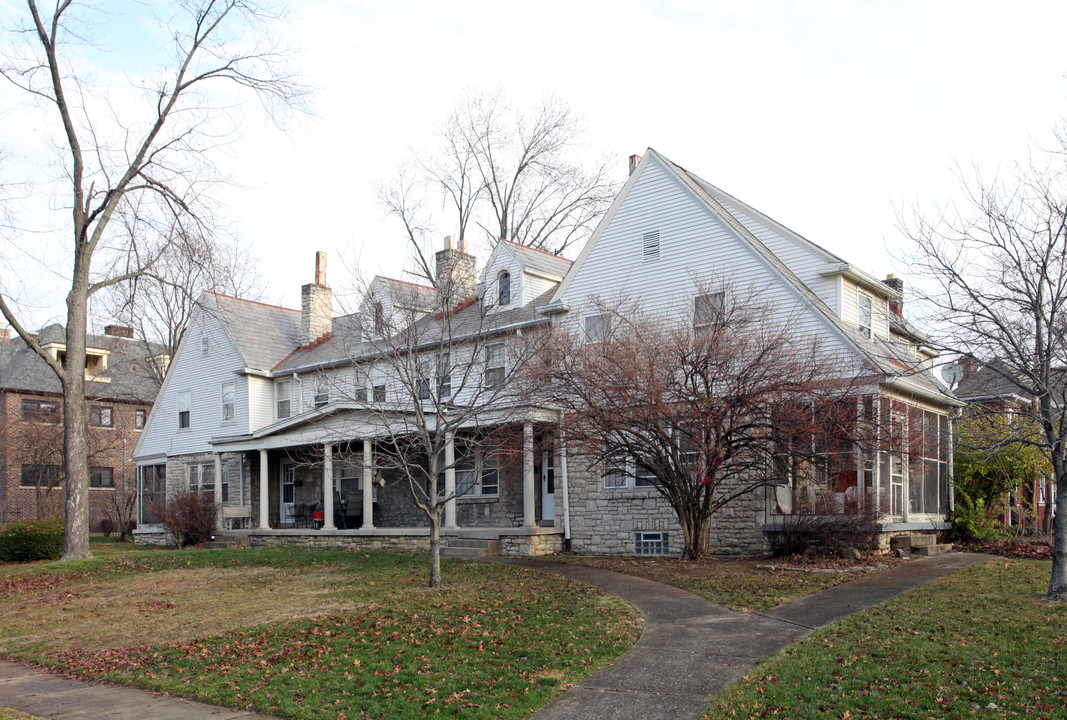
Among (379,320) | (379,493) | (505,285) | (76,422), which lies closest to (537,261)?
(505,285)

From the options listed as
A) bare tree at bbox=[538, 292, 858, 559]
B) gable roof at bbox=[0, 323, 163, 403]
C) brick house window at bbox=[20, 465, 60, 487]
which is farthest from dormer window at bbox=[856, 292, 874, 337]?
brick house window at bbox=[20, 465, 60, 487]

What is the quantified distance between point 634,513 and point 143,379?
33.4 metres

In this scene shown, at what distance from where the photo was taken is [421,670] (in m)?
8.55

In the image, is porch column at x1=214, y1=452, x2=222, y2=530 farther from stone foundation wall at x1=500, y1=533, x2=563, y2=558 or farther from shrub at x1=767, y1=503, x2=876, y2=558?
shrub at x1=767, y1=503, x2=876, y2=558

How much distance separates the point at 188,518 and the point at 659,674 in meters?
20.5

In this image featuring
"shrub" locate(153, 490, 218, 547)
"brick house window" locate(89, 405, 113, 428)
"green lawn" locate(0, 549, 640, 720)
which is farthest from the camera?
"brick house window" locate(89, 405, 113, 428)

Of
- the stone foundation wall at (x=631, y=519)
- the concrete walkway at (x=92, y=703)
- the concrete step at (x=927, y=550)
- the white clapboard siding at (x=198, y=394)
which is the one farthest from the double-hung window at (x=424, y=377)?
the white clapboard siding at (x=198, y=394)

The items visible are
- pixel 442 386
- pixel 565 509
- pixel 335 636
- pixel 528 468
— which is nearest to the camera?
pixel 335 636

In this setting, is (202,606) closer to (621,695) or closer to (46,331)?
(621,695)

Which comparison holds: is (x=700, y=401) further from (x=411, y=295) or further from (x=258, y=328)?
(x=258, y=328)

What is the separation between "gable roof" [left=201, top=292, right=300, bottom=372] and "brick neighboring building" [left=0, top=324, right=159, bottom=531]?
24.1 ft

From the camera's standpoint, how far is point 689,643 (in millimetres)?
9281

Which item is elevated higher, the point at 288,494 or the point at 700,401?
the point at 700,401

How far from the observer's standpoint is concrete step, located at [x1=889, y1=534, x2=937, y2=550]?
54.2 feet
